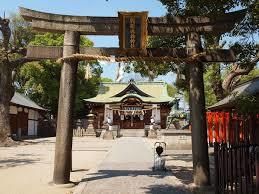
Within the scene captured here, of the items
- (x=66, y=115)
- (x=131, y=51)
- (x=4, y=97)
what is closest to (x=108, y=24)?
(x=131, y=51)

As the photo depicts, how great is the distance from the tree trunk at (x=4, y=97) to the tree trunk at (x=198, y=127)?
722 inches

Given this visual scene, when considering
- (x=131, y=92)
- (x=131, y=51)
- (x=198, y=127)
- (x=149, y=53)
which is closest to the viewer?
(x=198, y=127)

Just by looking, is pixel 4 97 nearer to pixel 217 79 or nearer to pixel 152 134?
pixel 217 79

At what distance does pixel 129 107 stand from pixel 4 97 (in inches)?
887

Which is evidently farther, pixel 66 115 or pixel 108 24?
pixel 108 24

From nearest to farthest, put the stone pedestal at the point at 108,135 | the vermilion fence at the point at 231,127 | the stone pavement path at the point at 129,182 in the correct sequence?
the stone pavement path at the point at 129,182
the vermilion fence at the point at 231,127
the stone pedestal at the point at 108,135

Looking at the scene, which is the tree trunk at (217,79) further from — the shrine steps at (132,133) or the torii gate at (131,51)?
the shrine steps at (132,133)

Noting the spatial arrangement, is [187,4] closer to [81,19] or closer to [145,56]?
[145,56]

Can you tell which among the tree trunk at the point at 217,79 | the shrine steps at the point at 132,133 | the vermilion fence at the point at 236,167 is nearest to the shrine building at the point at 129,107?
the shrine steps at the point at 132,133

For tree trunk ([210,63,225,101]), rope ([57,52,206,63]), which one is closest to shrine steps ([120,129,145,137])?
tree trunk ([210,63,225,101])

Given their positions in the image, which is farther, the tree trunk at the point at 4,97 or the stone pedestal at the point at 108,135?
the stone pedestal at the point at 108,135

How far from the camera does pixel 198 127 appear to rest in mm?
9477

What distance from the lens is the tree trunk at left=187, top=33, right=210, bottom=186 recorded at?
941 centimetres

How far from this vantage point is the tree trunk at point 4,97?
25.2m
